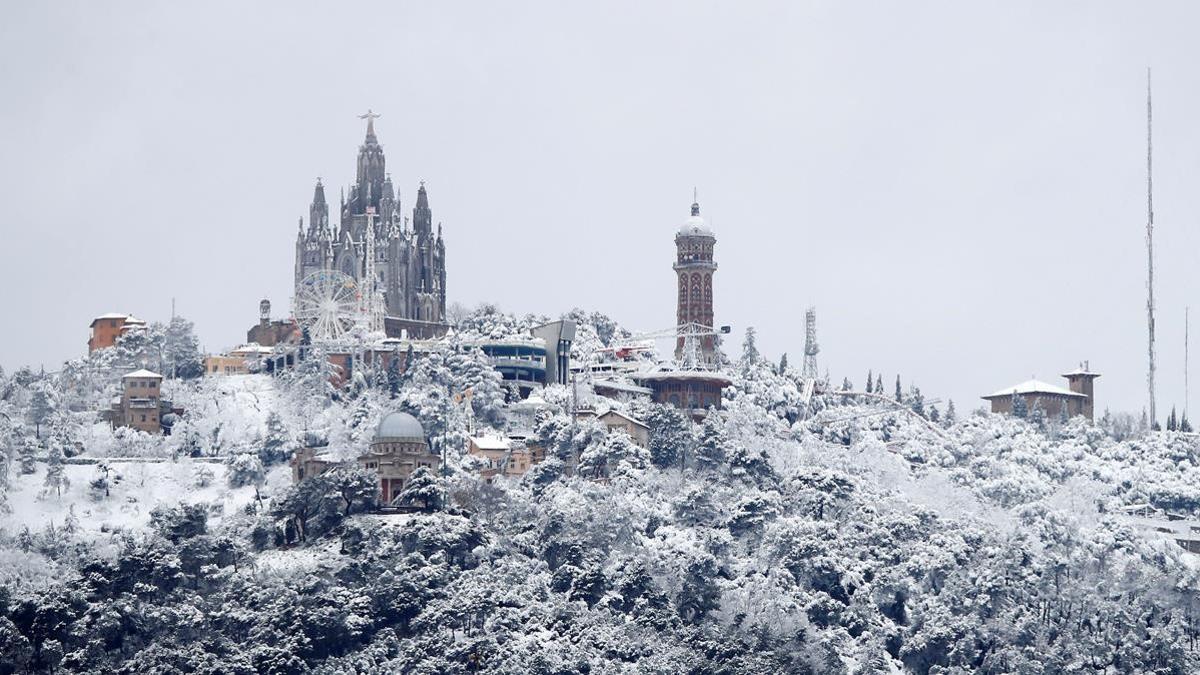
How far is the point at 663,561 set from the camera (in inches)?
6235

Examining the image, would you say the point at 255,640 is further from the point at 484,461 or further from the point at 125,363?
the point at 125,363

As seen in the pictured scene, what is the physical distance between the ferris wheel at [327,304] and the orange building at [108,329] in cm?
958

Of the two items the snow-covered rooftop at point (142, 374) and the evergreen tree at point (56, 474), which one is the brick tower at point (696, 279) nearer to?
the snow-covered rooftop at point (142, 374)

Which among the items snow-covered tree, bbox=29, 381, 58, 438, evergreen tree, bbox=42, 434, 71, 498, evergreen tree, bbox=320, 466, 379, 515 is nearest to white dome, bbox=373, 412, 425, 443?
evergreen tree, bbox=320, 466, 379, 515

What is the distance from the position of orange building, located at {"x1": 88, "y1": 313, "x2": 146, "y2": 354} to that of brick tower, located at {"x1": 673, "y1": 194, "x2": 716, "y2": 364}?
3095 centimetres

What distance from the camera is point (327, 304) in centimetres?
19338

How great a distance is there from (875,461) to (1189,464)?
21.4m

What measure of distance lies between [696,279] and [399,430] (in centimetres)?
3440

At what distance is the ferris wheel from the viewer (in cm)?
19300

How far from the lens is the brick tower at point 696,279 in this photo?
7733 inches

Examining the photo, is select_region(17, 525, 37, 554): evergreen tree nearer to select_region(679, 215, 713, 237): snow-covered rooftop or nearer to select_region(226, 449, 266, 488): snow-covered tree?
select_region(226, 449, 266, 488): snow-covered tree

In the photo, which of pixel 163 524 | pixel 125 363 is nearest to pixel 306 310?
pixel 125 363

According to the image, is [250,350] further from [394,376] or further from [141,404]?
[141,404]

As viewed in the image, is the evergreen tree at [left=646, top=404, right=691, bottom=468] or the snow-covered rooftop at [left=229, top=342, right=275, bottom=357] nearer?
the evergreen tree at [left=646, top=404, right=691, bottom=468]
